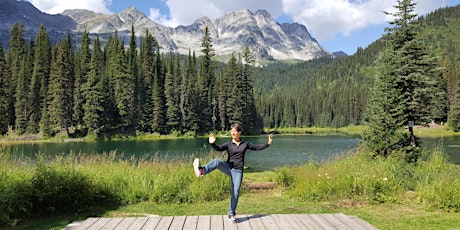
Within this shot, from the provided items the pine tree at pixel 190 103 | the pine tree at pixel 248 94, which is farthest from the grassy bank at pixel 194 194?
the pine tree at pixel 248 94

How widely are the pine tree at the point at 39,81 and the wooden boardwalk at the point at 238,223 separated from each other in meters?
67.5

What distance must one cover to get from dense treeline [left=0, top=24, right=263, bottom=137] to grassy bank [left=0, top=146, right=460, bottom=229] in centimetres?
5773

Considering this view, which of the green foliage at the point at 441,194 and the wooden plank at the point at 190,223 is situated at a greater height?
the wooden plank at the point at 190,223

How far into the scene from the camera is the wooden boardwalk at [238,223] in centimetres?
609

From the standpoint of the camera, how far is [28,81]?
67625 mm

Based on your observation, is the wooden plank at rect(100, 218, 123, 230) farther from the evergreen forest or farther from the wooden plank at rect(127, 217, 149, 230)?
the evergreen forest

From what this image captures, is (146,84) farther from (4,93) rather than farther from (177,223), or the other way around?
(177,223)

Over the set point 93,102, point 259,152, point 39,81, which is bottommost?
point 259,152

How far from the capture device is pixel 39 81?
68312mm

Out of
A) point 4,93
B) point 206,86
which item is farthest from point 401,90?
point 4,93

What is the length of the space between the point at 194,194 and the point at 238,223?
4.81 metres

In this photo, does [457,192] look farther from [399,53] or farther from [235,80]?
[235,80]

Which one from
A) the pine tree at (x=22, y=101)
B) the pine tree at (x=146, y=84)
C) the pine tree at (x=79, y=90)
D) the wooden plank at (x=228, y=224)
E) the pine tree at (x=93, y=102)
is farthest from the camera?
the pine tree at (x=146, y=84)

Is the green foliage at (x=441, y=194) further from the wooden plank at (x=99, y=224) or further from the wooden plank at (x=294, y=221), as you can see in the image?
the wooden plank at (x=99, y=224)
